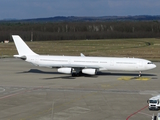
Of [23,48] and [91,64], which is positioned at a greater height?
[23,48]

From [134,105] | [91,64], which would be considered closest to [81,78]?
[91,64]

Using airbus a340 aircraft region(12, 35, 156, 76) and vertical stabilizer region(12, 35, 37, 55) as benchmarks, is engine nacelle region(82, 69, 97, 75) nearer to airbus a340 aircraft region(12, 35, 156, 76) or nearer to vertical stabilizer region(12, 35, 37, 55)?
airbus a340 aircraft region(12, 35, 156, 76)

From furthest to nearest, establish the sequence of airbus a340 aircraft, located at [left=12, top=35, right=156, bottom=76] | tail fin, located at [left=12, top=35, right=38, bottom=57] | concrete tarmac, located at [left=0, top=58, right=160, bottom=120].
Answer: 1. tail fin, located at [left=12, top=35, right=38, bottom=57]
2. airbus a340 aircraft, located at [left=12, top=35, right=156, bottom=76]
3. concrete tarmac, located at [left=0, top=58, right=160, bottom=120]

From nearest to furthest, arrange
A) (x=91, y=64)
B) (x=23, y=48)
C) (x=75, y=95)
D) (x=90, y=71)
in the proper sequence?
(x=75, y=95) < (x=90, y=71) < (x=91, y=64) < (x=23, y=48)

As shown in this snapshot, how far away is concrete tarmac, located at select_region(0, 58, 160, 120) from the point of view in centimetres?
3729

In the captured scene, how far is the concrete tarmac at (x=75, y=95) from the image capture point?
3729 cm

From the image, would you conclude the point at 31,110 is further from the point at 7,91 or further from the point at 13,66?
the point at 13,66

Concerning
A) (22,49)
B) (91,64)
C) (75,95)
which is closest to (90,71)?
(91,64)

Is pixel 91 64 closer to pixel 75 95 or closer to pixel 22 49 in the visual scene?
pixel 22 49

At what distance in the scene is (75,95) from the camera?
156ft

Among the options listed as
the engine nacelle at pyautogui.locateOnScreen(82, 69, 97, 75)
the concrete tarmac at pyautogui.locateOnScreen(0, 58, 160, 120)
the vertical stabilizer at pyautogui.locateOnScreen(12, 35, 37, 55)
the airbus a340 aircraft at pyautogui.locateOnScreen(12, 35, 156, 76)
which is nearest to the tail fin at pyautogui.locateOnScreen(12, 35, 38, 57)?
the vertical stabilizer at pyautogui.locateOnScreen(12, 35, 37, 55)

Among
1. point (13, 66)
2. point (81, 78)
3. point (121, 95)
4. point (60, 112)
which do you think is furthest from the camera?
point (13, 66)

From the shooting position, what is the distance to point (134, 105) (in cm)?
4166

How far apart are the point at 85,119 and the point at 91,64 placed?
95.7 feet
